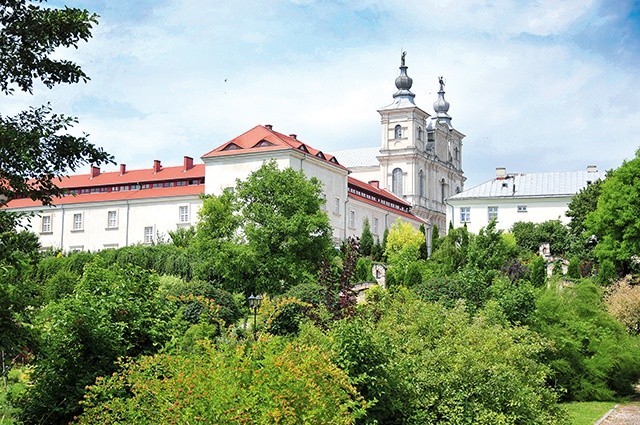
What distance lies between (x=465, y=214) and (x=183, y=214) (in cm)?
2157

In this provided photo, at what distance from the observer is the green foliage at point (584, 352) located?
75.3 feet

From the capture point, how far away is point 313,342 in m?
13.4

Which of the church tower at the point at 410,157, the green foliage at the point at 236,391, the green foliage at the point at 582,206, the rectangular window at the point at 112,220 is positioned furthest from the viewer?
the church tower at the point at 410,157

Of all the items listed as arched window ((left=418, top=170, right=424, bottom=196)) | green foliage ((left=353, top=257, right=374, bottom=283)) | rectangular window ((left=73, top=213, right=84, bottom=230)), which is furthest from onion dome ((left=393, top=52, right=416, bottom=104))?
green foliage ((left=353, top=257, right=374, bottom=283))

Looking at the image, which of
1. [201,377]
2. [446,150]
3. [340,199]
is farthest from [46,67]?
[446,150]

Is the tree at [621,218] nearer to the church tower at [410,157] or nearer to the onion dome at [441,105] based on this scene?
the church tower at [410,157]

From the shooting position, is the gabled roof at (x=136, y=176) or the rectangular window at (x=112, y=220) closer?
the gabled roof at (x=136, y=176)

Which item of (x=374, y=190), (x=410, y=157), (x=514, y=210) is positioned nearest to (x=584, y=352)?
(x=514, y=210)

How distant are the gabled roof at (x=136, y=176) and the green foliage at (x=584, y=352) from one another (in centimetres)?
4359

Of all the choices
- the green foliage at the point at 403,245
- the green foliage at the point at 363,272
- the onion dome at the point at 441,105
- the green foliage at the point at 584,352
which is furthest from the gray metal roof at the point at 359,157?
the green foliage at the point at 584,352

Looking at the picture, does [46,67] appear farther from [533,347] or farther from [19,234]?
[533,347]

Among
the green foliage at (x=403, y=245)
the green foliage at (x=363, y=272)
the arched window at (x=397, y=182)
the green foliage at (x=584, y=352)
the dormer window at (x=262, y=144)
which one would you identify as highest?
the arched window at (x=397, y=182)

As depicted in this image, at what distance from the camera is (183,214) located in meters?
64.3

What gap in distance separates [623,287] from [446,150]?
68.0 meters
